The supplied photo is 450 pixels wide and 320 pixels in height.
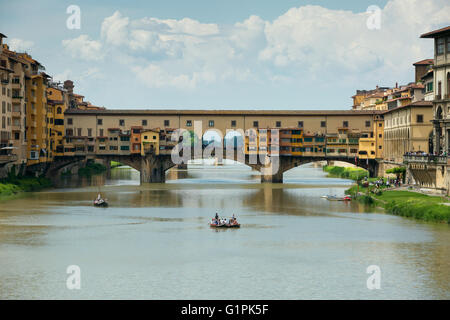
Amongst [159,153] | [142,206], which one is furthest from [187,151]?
[142,206]

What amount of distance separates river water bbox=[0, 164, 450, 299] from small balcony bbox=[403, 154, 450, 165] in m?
7.49

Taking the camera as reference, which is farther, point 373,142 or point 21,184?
point 373,142

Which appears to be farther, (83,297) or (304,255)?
(304,255)

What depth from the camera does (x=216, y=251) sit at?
48.2 meters

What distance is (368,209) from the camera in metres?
72.6

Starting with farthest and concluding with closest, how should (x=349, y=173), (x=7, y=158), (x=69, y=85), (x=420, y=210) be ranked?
1. (x=69, y=85)
2. (x=349, y=173)
3. (x=7, y=158)
4. (x=420, y=210)

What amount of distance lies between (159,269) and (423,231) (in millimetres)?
22097

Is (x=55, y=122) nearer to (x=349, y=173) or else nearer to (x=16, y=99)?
(x=16, y=99)

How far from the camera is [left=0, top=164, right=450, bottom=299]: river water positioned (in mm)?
38219

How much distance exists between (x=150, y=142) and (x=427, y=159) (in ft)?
163

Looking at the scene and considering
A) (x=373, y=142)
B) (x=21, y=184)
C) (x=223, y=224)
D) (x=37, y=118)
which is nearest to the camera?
(x=223, y=224)

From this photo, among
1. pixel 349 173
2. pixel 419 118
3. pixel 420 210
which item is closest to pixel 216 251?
pixel 420 210

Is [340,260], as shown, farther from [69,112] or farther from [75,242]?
[69,112]

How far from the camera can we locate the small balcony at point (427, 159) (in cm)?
7063
